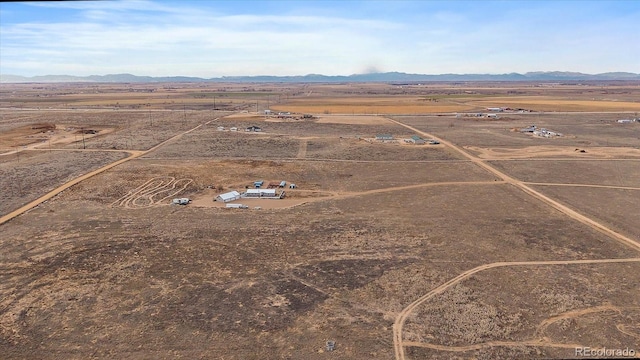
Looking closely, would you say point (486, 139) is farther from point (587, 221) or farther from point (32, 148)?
point (32, 148)

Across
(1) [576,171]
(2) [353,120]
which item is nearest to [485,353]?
(1) [576,171]

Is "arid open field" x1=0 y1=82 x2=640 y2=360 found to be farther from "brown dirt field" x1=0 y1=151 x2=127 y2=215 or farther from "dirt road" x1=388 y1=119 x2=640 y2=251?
"brown dirt field" x1=0 y1=151 x2=127 y2=215

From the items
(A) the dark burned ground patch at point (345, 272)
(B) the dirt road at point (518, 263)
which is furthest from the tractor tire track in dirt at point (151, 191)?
(B) the dirt road at point (518, 263)

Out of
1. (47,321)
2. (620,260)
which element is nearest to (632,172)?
(620,260)

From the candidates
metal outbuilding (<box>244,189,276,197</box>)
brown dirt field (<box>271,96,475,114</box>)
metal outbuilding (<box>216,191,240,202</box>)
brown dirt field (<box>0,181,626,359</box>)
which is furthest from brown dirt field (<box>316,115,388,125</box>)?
metal outbuilding (<box>216,191,240,202</box>)

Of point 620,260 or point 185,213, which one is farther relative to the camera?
point 185,213

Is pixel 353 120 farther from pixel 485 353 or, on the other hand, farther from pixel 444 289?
pixel 485 353

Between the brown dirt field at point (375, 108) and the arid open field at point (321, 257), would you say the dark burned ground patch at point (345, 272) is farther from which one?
the brown dirt field at point (375, 108)
